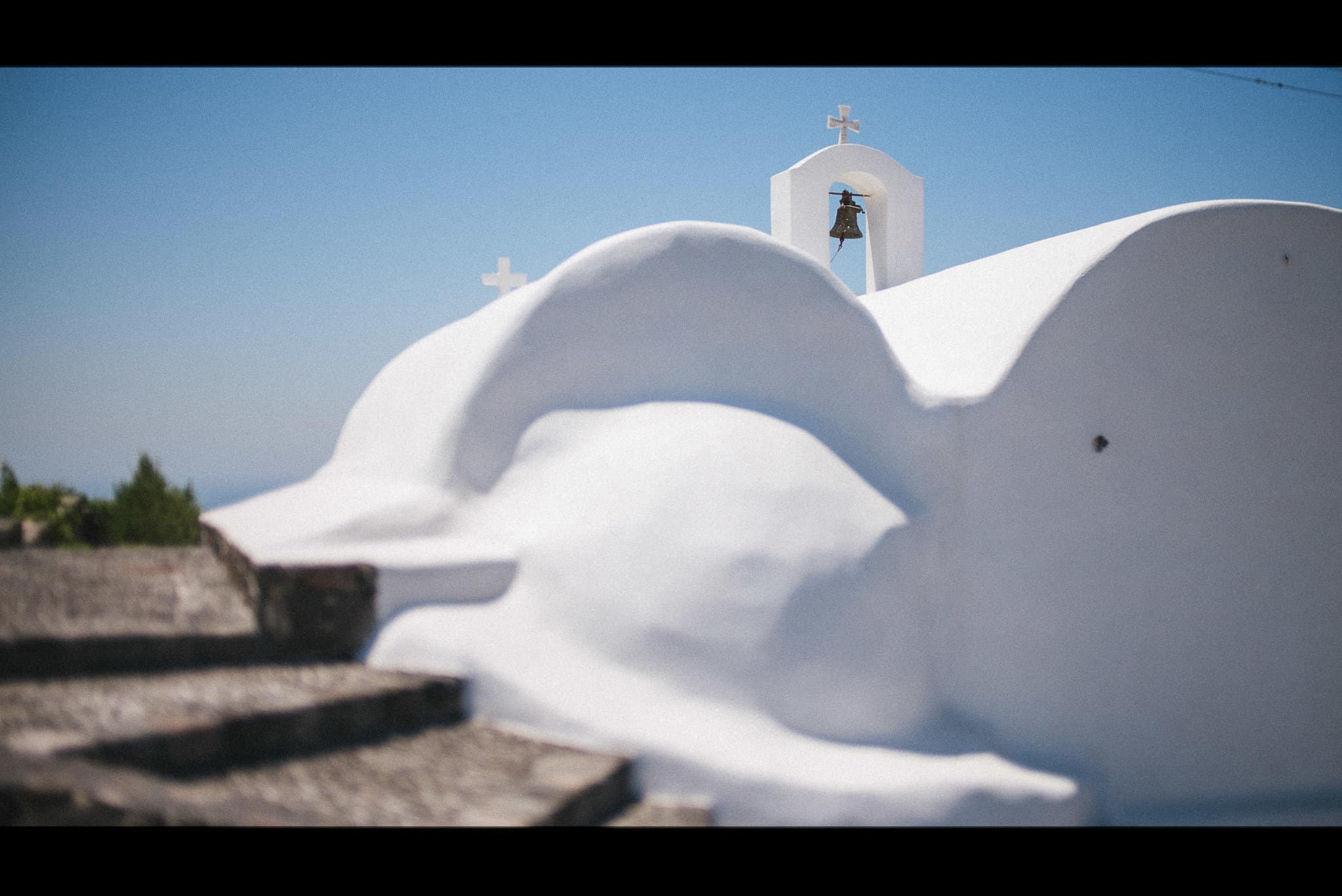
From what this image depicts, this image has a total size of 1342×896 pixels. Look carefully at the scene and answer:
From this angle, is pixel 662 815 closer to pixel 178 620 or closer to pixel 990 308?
pixel 178 620

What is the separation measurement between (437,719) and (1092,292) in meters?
4.80

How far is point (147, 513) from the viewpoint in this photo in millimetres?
10281

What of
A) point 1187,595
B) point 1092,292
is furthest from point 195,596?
point 1187,595

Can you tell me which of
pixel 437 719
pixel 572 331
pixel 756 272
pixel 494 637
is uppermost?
pixel 756 272

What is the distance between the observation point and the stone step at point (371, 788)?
8.11 ft

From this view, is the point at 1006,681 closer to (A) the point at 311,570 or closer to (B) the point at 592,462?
(B) the point at 592,462

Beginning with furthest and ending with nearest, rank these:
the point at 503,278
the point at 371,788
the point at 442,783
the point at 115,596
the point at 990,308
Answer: the point at 503,278, the point at 990,308, the point at 115,596, the point at 442,783, the point at 371,788

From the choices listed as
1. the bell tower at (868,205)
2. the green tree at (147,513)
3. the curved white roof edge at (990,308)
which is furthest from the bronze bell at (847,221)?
the green tree at (147,513)

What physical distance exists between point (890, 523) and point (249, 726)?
10.9 ft

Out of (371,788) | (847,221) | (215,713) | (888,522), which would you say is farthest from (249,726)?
(847,221)

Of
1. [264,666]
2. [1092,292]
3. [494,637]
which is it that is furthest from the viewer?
[1092,292]

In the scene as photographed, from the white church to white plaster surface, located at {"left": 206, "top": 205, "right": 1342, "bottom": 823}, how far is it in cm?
2

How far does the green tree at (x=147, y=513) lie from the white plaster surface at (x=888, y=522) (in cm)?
479

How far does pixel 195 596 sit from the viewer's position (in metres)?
4.74
